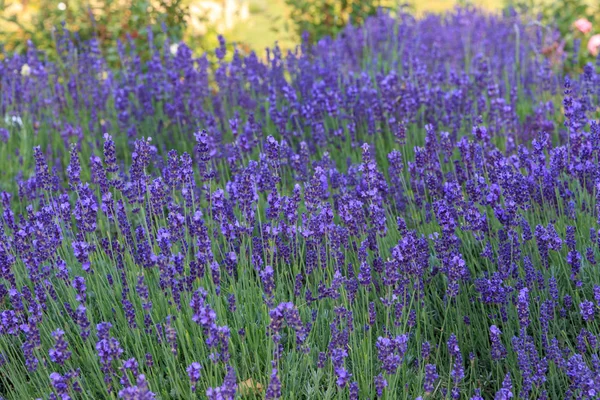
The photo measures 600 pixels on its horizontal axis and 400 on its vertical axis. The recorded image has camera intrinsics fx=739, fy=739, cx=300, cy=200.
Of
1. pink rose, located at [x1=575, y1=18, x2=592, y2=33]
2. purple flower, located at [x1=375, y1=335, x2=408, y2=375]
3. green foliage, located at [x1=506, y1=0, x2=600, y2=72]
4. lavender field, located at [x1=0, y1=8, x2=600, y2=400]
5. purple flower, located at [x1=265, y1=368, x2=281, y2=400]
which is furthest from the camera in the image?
green foliage, located at [x1=506, y1=0, x2=600, y2=72]

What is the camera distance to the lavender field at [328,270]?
227 centimetres

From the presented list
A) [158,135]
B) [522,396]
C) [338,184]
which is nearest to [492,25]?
[158,135]

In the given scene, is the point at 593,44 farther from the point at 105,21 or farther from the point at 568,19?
the point at 105,21

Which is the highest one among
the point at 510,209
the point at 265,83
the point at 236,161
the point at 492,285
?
the point at 265,83

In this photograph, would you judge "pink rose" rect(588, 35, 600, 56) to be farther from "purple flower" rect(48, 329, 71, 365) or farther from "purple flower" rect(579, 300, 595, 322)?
"purple flower" rect(48, 329, 71, 365)

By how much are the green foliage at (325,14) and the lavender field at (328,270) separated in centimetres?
315

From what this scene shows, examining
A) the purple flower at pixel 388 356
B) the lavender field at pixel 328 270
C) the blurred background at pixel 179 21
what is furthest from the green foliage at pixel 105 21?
the purple flower at pixel 388 356

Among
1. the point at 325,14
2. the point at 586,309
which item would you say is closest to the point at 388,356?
the point at 586,309

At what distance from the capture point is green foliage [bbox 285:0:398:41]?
24.4ft

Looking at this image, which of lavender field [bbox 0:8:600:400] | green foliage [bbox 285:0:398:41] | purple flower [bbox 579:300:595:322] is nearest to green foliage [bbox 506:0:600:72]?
green foliage [bbox 285:0:398:41]

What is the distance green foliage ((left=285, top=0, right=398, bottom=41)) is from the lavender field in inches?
124

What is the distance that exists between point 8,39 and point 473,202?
531 centimetres

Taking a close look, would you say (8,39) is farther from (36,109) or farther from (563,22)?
(563,22)

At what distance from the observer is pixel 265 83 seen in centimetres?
495
